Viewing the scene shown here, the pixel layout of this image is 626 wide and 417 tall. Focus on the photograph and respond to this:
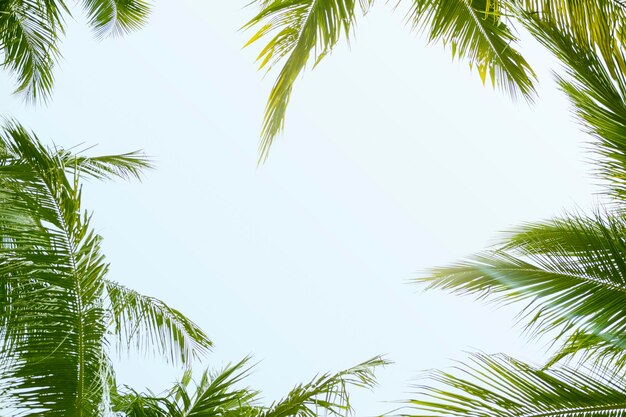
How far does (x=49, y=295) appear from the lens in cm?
360

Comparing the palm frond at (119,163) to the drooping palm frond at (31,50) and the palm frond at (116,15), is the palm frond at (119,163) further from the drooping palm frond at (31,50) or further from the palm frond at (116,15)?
the palm frond at (116,15)

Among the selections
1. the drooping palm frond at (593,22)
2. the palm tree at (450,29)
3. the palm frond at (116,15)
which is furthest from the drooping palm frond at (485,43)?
the palm frond at (116,15)

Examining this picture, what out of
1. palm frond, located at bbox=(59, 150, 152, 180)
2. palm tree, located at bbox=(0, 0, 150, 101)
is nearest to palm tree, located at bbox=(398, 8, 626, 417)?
palm frond, located at bbox=(59, 150, 152, 180)

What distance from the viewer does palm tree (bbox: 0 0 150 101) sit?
6035mm

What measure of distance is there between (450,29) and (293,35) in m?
1.16

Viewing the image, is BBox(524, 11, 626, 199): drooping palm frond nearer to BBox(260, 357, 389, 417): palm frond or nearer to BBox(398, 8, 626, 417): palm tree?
BBox(398, 8, 626, 417): palm tree

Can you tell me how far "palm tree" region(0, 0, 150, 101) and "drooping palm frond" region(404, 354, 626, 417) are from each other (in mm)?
4413

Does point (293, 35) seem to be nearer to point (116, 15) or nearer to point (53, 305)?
point (53, 305)

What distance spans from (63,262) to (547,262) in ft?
7.71

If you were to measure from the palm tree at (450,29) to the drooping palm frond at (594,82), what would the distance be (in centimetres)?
4

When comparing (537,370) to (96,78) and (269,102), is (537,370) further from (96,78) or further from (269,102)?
(96,78)

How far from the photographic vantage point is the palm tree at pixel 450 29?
314 centimetres

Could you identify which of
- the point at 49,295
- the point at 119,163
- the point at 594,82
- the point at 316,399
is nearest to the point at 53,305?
the point at 49,295

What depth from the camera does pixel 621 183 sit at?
336cm
